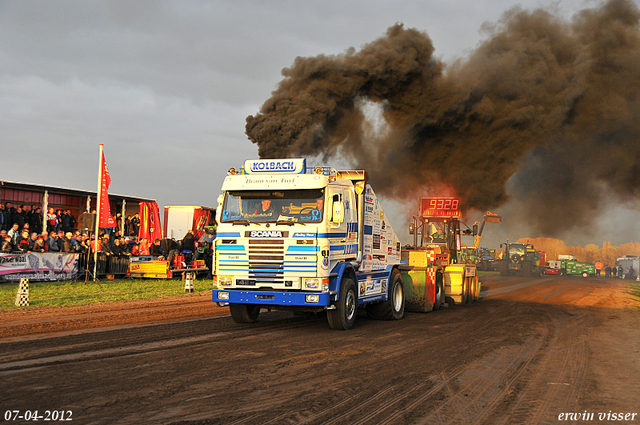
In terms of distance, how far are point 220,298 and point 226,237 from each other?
3.90 ft

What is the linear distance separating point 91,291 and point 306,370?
11.8 metres

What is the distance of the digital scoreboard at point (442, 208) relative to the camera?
808 inches

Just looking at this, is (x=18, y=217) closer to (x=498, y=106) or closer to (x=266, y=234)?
(x=266, y=234)

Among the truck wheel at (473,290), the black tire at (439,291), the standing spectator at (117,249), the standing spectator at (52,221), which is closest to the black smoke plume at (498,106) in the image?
the truck wheel at (473,290)

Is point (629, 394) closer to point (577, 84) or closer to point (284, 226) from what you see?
point (284, 226)

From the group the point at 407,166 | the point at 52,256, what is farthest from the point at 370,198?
the point at 407,166

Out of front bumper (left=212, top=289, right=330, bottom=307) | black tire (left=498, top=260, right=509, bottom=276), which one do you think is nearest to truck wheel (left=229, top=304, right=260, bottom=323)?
front bumper (left=212, top=289, right=330, bottom=307)

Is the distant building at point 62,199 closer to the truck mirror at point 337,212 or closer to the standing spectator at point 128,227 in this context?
the standing spectator at point 128,227

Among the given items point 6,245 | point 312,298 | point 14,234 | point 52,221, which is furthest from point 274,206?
point 52,221

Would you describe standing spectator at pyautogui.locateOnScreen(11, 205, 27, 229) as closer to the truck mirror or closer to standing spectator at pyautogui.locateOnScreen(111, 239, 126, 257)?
standing spectator at pyautogui.locateOnScreen(111, 239, 126, 257)

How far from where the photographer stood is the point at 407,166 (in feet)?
87.1

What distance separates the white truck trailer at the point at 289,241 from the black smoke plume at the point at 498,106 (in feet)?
40.2

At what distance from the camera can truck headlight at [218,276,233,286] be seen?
10.2m

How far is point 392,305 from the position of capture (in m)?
12.9
